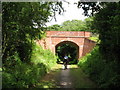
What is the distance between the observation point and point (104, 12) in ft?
28.1

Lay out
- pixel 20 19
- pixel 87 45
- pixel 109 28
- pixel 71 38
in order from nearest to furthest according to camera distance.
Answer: pixel 20 19
pixel 109 28
pixel 87 45
pixel 71 38

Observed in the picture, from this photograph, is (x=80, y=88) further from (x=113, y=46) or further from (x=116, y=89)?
(x=113, y=46)

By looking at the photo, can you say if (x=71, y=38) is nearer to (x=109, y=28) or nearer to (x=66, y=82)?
(x=66, y=82)

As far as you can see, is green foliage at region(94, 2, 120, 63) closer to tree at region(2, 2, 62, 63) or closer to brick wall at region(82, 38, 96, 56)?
tree at region(2, 2, 62, 63)

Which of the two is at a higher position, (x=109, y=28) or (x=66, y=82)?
(x=109, y=28)

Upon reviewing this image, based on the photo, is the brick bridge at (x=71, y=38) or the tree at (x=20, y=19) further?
the brick bridge at (x=71, y=38)

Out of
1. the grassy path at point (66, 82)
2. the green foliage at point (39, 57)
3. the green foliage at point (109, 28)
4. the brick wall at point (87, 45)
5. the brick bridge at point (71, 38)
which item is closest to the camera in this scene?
the green foliage at point (109, 28)

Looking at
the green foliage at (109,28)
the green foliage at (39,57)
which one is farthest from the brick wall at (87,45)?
the green foliage at (109,28)

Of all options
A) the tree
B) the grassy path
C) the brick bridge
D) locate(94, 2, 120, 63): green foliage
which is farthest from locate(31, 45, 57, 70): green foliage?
the brick bridge

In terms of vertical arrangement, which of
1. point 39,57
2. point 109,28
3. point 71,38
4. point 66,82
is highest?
point 71,38

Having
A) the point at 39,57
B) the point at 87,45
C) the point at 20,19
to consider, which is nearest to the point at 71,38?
the point at 87,45

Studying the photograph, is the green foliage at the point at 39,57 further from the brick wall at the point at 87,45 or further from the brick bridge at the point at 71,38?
the brick bridge at the point at 71,38

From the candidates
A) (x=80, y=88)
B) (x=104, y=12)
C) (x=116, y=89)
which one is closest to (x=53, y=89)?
(x=80, y=88)

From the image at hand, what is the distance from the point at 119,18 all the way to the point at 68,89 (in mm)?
3946
